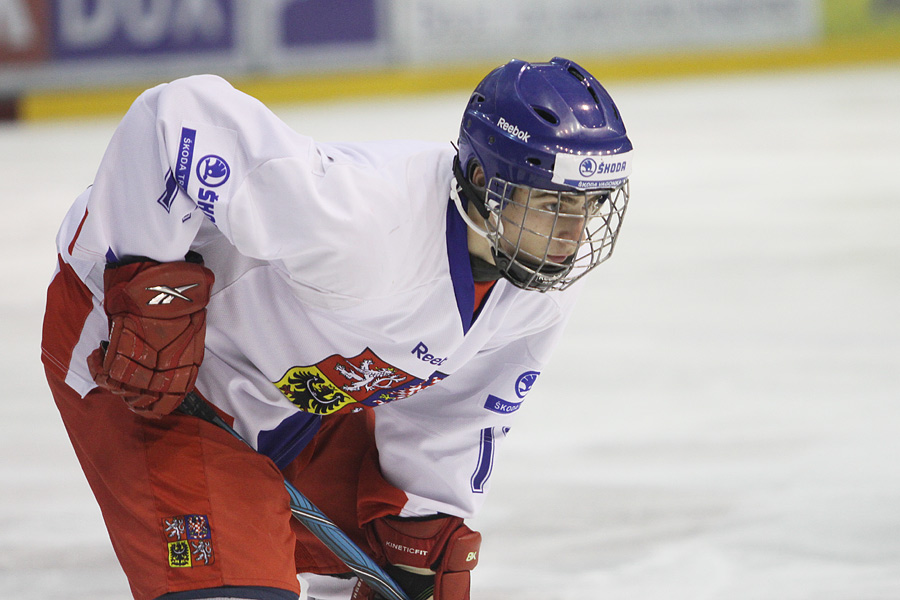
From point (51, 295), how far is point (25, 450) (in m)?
1.07

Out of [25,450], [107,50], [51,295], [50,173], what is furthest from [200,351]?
[107,50]

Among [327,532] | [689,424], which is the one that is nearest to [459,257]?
[327,532]

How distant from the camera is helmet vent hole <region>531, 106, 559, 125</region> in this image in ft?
5.31

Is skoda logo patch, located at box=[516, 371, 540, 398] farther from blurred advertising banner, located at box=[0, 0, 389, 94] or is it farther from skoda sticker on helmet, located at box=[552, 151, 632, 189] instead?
blurred advertising banner, located at box=[0, 0, 389, 94]

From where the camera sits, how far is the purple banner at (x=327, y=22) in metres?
9.42

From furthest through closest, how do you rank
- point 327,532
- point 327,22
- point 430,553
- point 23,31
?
point 327,22, point 23,31, point 430,553, point 327,532

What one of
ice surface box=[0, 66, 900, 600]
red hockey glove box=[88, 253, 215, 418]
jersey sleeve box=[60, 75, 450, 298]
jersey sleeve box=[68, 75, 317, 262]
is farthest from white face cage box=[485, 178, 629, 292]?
ice surface box=[0, 66, 900, 600]

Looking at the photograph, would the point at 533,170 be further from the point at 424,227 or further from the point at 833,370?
the point at 833,370

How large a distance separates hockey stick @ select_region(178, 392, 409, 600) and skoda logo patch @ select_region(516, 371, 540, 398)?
0.38 meters

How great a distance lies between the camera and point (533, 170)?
1601mm

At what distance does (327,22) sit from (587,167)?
27.3ft

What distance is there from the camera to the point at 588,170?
1587 millimetres

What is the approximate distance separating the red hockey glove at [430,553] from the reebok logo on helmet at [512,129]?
0.73 metres

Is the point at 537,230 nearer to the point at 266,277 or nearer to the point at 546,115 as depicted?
the point at 546,115
